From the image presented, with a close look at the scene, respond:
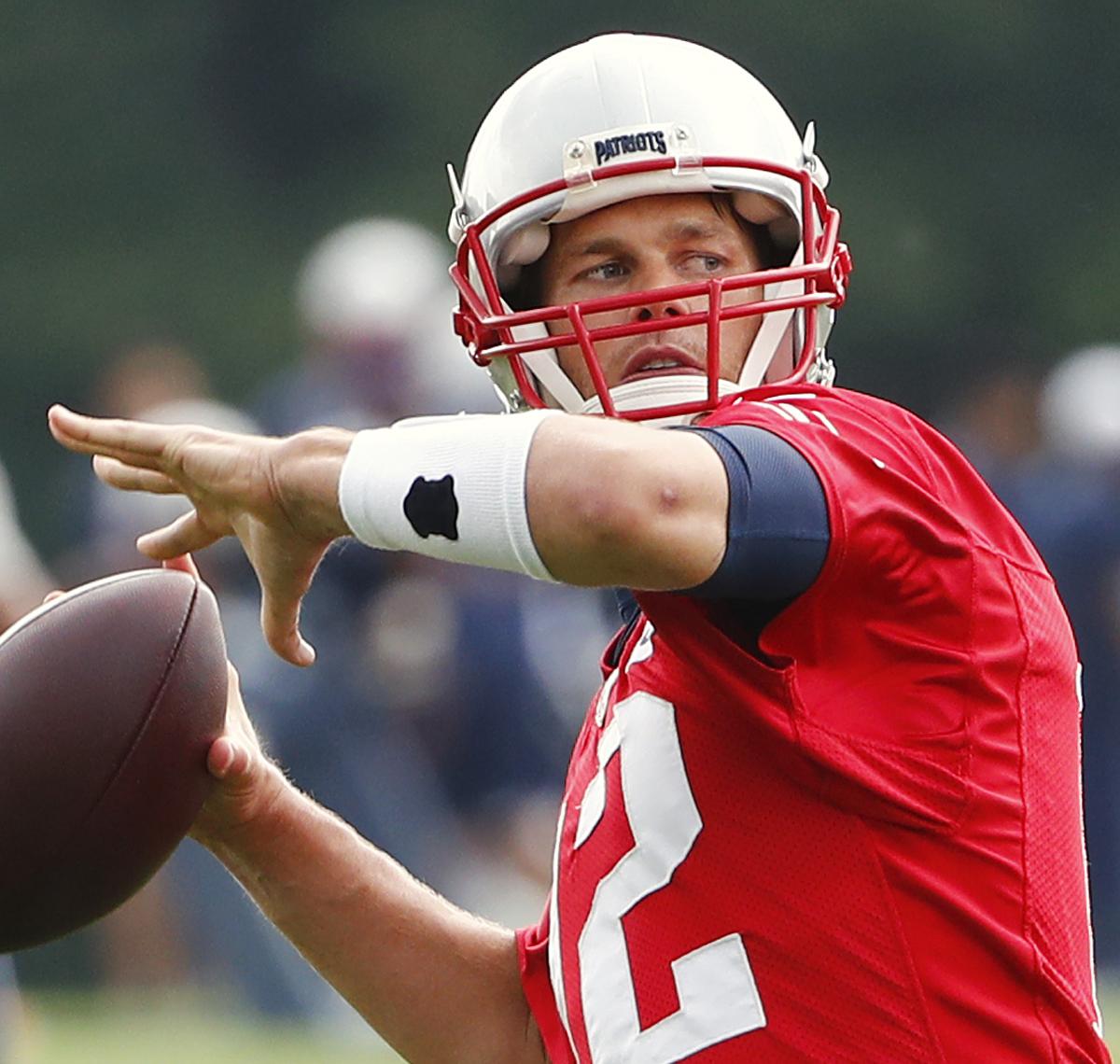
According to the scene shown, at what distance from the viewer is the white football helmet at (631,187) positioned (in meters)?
2.80

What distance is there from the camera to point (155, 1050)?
6.77 m

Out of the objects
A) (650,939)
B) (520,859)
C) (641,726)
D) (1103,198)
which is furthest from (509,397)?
(1103,198)

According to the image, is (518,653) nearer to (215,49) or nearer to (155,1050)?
(155,1050)

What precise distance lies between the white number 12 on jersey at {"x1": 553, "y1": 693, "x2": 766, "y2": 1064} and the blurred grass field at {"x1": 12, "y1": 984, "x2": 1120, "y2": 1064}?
11.4ft

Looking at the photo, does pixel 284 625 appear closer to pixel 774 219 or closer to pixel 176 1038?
pixel 774 219

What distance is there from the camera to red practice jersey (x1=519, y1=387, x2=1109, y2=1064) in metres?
2.44

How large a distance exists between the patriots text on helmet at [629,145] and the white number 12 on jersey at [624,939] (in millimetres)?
577

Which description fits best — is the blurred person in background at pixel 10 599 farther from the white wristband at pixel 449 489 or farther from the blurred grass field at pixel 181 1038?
the white wristband at pixel 449 489

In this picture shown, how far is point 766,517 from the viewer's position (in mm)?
2273

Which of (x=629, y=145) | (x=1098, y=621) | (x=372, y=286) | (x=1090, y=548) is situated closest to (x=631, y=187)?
(x=629, y=145)

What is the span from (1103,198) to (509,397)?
11913 mm

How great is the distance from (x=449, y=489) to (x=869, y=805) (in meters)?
0.50

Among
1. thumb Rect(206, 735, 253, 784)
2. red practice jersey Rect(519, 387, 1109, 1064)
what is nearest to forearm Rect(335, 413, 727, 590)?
red practice jersey Rect(519, 387, 1109, 1064)

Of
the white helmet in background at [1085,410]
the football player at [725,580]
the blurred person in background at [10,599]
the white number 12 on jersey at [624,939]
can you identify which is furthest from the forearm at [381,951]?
the white helmet in background at [1085,410]
